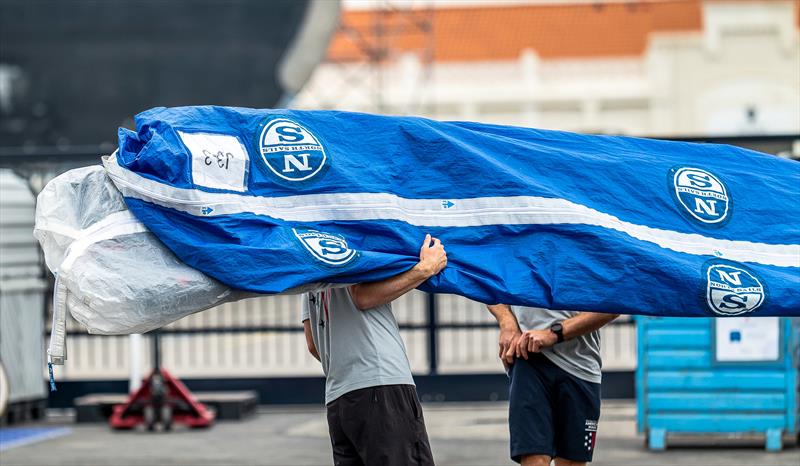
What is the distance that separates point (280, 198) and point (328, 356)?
2.55ft

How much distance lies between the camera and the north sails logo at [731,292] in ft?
19.6

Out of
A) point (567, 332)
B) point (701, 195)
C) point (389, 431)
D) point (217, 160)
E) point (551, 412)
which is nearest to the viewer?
point (217, 160)

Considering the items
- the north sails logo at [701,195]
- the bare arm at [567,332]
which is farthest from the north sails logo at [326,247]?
the north sails logo at [701,195]

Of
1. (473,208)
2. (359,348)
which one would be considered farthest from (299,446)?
(473,208)

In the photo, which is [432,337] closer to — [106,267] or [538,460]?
[538,460]

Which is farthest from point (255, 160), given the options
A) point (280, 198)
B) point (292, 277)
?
point (292, 277)

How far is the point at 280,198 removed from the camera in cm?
566

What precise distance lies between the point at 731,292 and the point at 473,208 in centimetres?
121

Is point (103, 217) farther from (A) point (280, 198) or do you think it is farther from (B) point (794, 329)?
(B) point (794, 329)

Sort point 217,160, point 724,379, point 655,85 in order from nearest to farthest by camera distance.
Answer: point 217,160 → point 724,379 → point 655,85

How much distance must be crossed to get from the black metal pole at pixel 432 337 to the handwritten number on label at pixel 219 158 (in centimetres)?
725

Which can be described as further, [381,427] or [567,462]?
[567,462]

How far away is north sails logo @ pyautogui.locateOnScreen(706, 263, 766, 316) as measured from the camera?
596 cm

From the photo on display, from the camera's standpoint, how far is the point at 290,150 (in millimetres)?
5711
